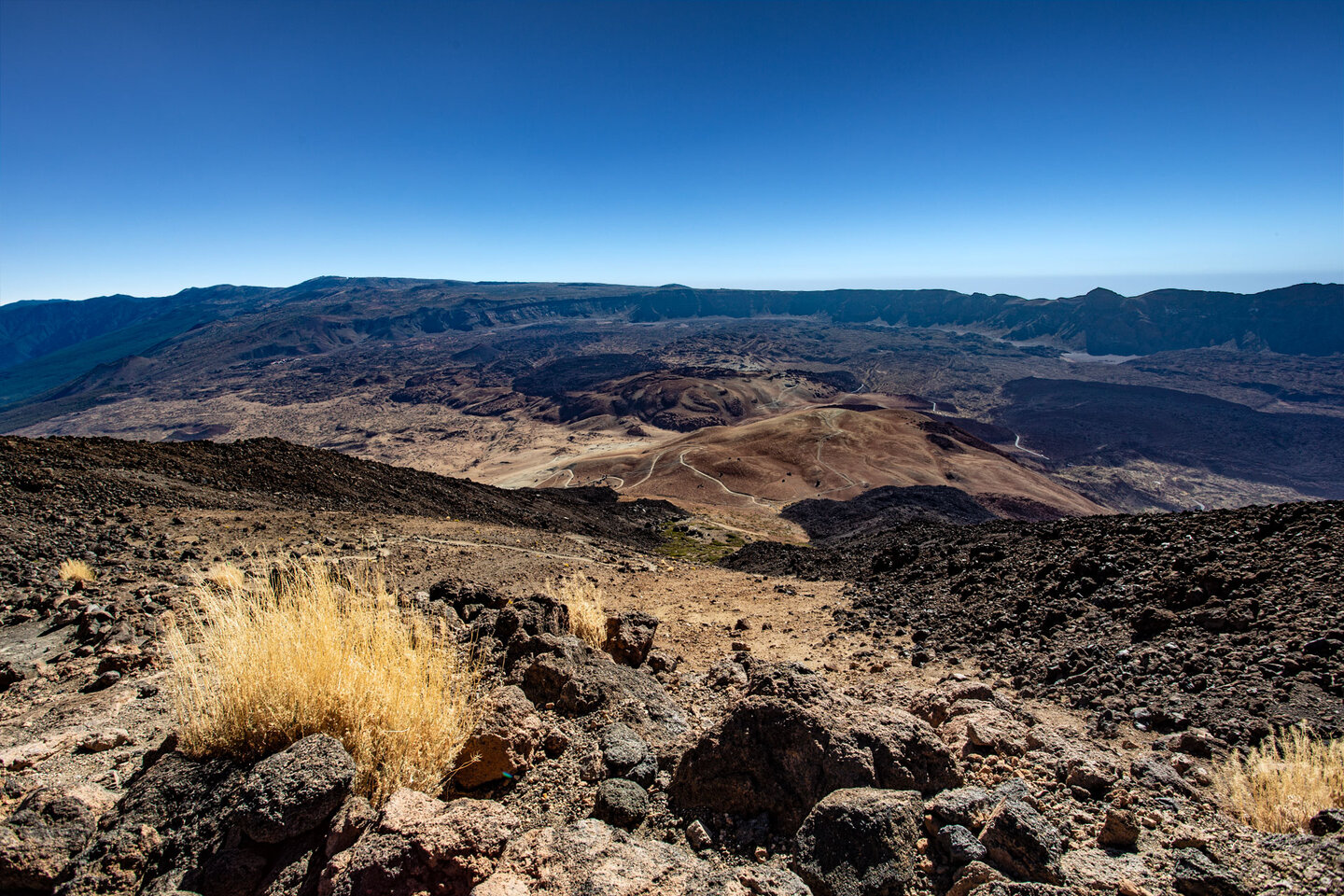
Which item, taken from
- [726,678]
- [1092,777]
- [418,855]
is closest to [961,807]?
[1092,777]

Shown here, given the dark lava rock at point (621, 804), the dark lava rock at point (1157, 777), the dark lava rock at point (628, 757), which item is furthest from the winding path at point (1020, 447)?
the dark lava rock at point (621, 804)

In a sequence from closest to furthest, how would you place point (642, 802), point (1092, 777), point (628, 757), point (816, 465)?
1. point (642, 802)
2. point (1092, 777)
3. point (628, 757)
4. point (816, 465)

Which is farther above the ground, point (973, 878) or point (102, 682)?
point (973, 878)

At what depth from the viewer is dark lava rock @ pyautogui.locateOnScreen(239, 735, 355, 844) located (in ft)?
7.26

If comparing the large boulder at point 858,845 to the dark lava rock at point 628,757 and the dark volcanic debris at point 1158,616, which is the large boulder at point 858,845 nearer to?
the dark lava rock at point 628,757

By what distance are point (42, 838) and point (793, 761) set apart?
122 inches

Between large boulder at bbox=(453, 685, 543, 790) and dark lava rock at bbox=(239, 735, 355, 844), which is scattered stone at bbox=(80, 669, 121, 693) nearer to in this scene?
dark lava rock at bbox=(239, 735, 355, 844)

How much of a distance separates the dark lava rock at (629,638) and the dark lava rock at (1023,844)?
362 centimetres

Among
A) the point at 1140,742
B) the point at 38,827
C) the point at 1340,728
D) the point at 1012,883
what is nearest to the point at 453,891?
the point at 38,827

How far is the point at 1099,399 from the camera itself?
100938 millimetres

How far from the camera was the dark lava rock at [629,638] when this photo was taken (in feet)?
18.6

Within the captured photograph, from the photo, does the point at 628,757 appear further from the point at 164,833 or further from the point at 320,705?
the point at 164,833

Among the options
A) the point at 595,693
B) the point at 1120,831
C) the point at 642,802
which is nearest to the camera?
the point at 1120,831

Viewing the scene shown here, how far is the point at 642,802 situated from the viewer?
2824mm
